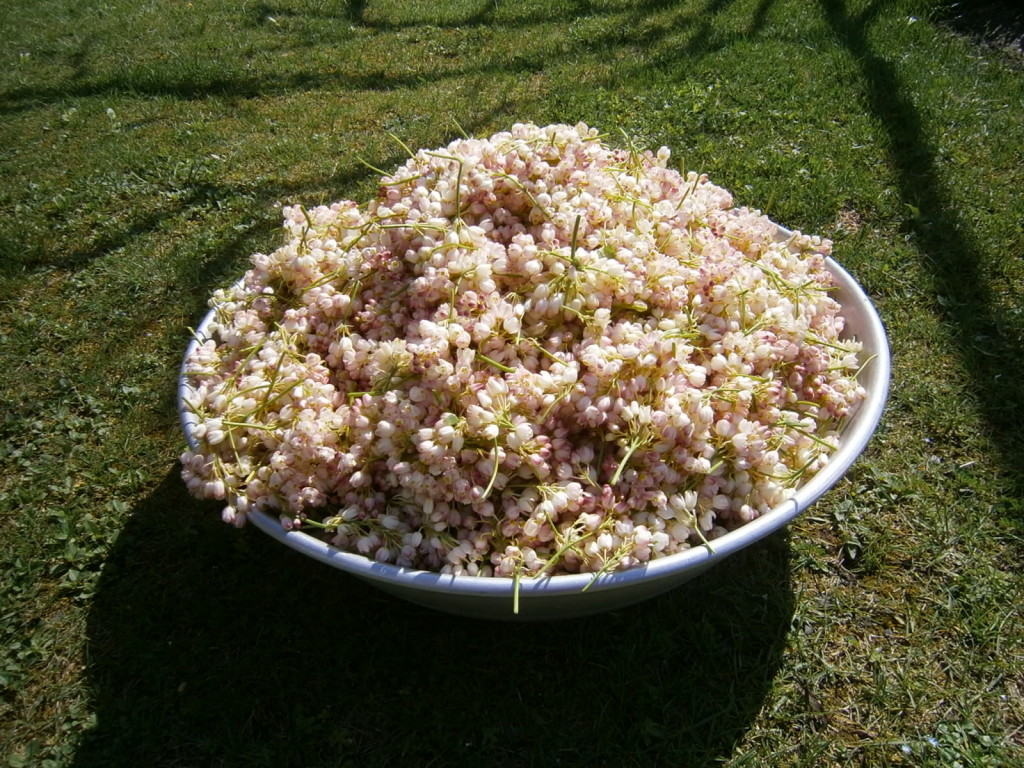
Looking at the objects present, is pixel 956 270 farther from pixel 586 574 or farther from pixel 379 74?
pixel 379 74

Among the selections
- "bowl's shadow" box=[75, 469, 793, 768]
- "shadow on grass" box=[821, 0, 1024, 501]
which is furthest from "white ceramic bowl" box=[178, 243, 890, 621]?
"shadow on grass" box=[821, 0, 1024, 501]

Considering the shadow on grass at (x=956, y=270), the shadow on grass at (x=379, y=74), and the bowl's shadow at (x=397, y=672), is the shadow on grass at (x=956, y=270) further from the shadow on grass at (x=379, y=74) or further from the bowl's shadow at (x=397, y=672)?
the shadow on grass at (x=379, y=74)

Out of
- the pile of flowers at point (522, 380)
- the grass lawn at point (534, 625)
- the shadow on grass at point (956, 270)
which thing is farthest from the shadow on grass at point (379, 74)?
the pile of flowers at point (522, 380)

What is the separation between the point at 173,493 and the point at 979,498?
2.33 metres

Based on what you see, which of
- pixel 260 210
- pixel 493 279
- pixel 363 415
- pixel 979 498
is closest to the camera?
pixel 363 415

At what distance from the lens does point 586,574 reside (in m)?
1.19

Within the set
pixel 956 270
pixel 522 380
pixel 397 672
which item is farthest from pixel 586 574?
pixel 956 270

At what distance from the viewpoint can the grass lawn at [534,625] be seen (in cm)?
158

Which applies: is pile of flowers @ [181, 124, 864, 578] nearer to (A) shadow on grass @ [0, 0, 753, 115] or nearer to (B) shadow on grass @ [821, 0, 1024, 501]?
(B) shadow on grass @ [821, 0, 1024, 501]

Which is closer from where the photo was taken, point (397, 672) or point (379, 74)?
point (397, 672)

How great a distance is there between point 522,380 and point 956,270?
7.23 feet

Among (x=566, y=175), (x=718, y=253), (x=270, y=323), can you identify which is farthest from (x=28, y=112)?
(x=718, y=253)

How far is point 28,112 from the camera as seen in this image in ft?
14.4

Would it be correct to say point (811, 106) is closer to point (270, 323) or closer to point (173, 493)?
point (270, 323)
